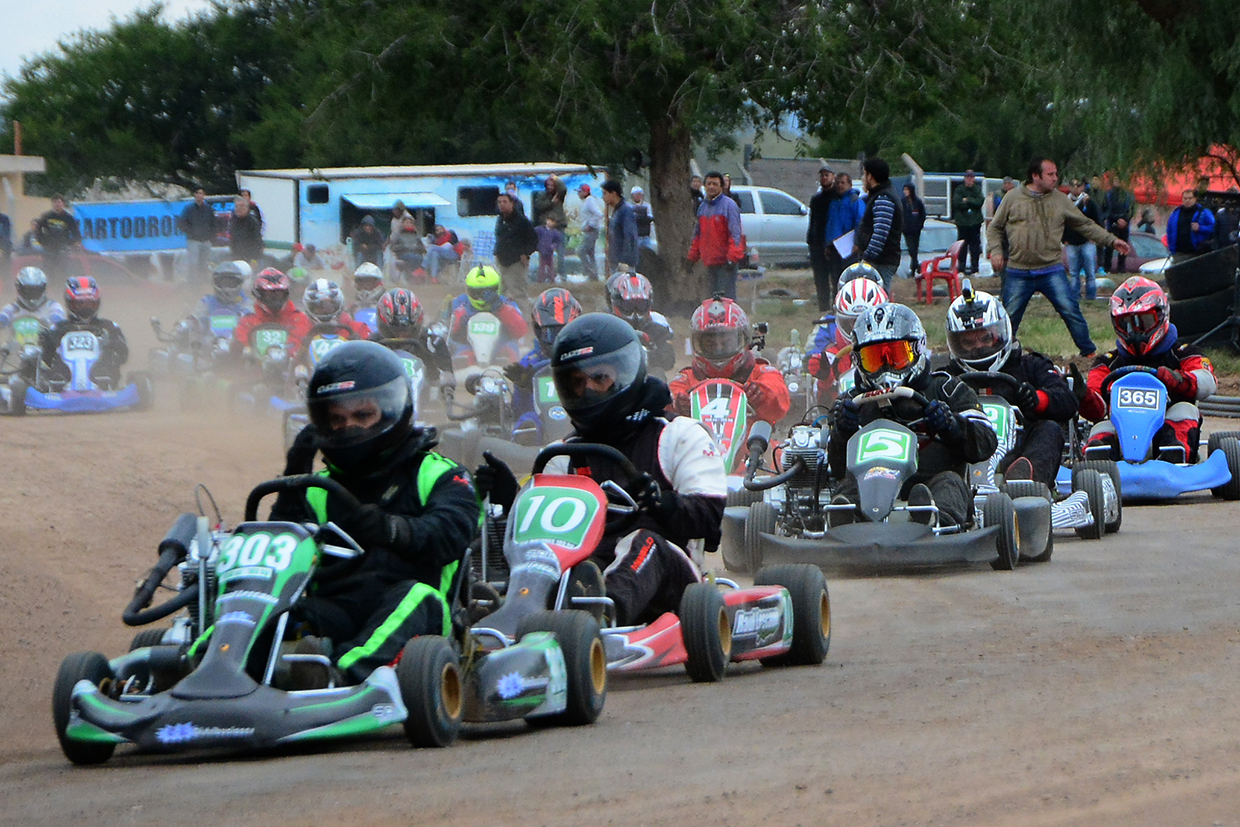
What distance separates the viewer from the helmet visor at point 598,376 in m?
6.33

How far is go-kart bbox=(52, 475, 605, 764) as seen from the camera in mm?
4734

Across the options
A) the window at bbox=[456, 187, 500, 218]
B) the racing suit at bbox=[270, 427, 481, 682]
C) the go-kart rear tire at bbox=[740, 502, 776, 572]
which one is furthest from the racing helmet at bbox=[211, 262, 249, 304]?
the racing suit at bbox=[270, 427, 481, 682]

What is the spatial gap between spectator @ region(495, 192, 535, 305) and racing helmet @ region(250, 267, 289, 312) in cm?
486

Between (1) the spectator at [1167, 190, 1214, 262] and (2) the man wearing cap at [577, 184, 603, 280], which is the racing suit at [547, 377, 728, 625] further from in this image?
(2) the man wearing cap at [577, 184, 603, 280]

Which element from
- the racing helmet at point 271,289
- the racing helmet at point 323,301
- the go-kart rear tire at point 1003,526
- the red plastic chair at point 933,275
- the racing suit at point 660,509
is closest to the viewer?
the racing suit at point 660,509

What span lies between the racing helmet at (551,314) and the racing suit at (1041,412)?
136 inches

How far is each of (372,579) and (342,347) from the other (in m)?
0.75

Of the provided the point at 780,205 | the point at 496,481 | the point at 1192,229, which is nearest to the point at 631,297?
the point at 1192,229

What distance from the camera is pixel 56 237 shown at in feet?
84.2

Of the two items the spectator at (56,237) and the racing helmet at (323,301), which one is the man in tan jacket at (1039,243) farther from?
the spectator at (56,237)

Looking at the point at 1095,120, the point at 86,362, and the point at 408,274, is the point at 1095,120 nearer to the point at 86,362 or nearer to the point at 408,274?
the point at 86,362

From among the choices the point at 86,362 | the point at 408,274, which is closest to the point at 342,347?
the point at 86,362

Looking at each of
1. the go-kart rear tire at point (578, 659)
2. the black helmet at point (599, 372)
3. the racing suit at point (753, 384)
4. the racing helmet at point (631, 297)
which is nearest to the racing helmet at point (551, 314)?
the racing helmet at point (631, 297)

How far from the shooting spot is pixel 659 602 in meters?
6.39
